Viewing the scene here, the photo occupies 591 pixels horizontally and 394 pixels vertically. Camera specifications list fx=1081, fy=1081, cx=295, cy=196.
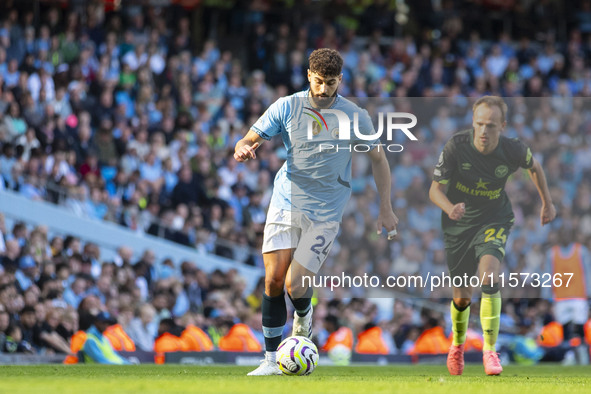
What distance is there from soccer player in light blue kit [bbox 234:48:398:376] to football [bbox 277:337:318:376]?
277mm

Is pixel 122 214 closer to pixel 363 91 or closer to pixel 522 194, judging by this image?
pixel 363 91

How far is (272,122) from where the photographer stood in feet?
29.0

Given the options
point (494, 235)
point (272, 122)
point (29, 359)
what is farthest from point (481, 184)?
point (29, 359)

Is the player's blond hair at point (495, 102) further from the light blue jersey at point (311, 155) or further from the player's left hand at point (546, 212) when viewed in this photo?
the light blue jersey at point (311, 155)

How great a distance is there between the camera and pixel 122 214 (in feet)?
55.0

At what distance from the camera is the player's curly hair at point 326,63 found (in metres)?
8.36

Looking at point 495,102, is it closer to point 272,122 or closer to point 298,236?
point 272,122

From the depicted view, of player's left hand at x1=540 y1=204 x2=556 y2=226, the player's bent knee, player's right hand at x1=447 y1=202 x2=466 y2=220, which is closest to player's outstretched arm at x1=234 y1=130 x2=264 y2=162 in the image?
the player's bent knee

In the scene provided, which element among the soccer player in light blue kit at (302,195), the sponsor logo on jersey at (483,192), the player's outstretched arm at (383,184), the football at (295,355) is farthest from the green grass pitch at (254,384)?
the sponsor logo on jersey at (483,192)

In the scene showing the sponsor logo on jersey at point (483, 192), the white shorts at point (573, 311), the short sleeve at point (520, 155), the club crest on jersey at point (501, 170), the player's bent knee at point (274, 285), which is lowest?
the white shorts at point (573, 311)

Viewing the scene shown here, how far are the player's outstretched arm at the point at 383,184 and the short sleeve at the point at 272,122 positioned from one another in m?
0.82

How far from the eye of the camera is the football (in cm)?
845

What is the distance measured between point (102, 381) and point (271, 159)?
1109 cm

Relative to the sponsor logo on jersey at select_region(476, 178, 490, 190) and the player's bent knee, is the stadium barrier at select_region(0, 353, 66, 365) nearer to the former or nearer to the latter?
the player's bent knee
